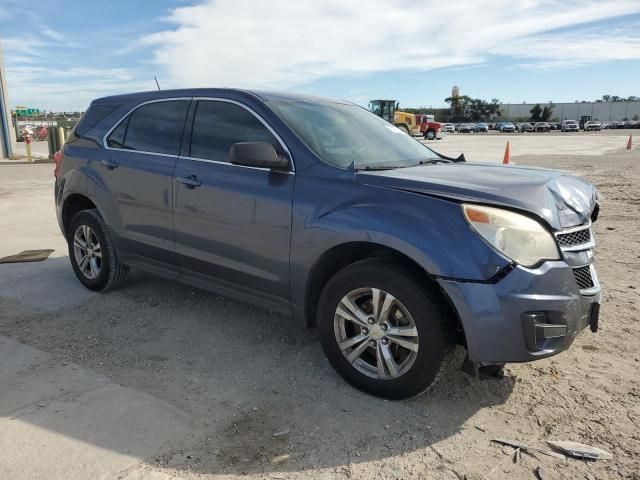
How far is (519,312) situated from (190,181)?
2.48m

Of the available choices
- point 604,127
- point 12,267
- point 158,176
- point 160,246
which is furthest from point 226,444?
point 604,127

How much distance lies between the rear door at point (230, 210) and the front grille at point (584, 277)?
66.8 inches

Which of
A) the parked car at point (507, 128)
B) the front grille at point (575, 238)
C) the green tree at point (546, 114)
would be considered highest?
the green tree at point (546, 114)

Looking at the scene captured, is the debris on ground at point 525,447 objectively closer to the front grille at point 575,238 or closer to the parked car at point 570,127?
the front grille at point 575,238

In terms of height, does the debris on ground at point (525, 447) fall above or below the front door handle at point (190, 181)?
below

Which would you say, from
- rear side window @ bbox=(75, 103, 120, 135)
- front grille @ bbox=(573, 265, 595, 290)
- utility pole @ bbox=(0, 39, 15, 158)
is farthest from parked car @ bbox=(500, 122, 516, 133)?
front grille @ bbox=(573, 265, 595, 290)

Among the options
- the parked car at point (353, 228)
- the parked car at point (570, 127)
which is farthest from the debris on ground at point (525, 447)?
the parked car at point (570, 127)

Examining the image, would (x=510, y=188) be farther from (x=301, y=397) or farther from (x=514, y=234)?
(x=301, y=397)

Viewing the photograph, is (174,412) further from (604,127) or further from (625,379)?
(604,127)

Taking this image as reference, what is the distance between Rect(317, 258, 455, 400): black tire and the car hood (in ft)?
1.60

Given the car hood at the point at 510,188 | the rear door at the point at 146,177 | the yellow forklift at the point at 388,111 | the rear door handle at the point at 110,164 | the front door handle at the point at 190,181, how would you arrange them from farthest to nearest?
1. the yellow forklift at the point at 388,111
2. the rear door handle at the point at 110,164
3. the rear door at the point at 146,177
4. the front door handle at the point at 190,181
5. the car hood at the point at 510,188

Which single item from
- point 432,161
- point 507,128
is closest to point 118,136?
point 432,161

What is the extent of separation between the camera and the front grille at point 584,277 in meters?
2.88

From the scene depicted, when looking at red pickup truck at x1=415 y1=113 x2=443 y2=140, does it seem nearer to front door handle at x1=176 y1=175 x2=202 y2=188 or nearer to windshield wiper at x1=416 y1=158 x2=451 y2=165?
windshield wiper at x1=416 y1=158 x2=451 y2=165
